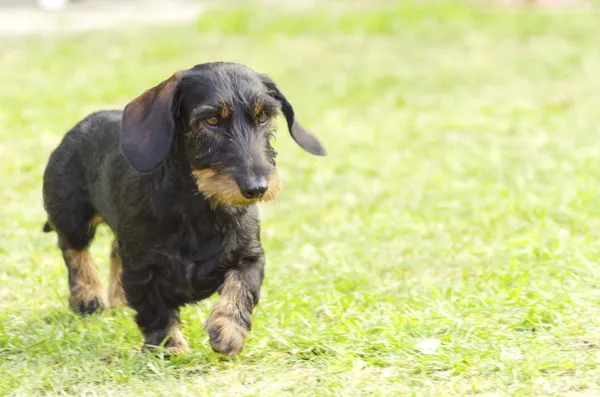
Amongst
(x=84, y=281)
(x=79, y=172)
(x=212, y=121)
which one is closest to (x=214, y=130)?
(x=212, y=121)

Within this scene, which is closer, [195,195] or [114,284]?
[195,195]

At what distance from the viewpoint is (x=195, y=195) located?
4816 mm

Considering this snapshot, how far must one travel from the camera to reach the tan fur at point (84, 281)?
560cm

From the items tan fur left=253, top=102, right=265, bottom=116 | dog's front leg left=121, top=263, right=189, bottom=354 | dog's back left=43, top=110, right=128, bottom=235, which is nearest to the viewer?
tan fur left=253, top=102, right=265, bottom=116

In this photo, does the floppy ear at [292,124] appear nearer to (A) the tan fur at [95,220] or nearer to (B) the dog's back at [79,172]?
(B) the dog's back at [79,172]

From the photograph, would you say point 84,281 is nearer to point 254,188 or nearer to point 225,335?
point 225,335

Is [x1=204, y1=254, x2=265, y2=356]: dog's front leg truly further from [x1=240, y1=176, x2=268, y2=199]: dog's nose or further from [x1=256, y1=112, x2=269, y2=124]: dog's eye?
[x1=256, y1=112, x2=269, y2=124]: dog's eye

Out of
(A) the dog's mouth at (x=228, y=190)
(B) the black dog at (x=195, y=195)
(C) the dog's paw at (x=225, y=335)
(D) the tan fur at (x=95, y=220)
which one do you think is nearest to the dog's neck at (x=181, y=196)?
(B) the black dog at (x=195, y=195)

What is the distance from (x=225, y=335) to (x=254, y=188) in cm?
65

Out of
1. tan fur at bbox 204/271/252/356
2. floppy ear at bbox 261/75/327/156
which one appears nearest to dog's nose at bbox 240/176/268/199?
tan fur at bbox 204/271/252/356

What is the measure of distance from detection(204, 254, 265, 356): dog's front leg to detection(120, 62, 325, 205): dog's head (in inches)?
16.0

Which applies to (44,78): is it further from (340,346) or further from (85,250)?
(340,346)

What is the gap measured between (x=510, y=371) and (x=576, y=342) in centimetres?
51

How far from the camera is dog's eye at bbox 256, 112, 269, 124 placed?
4.80 meters
